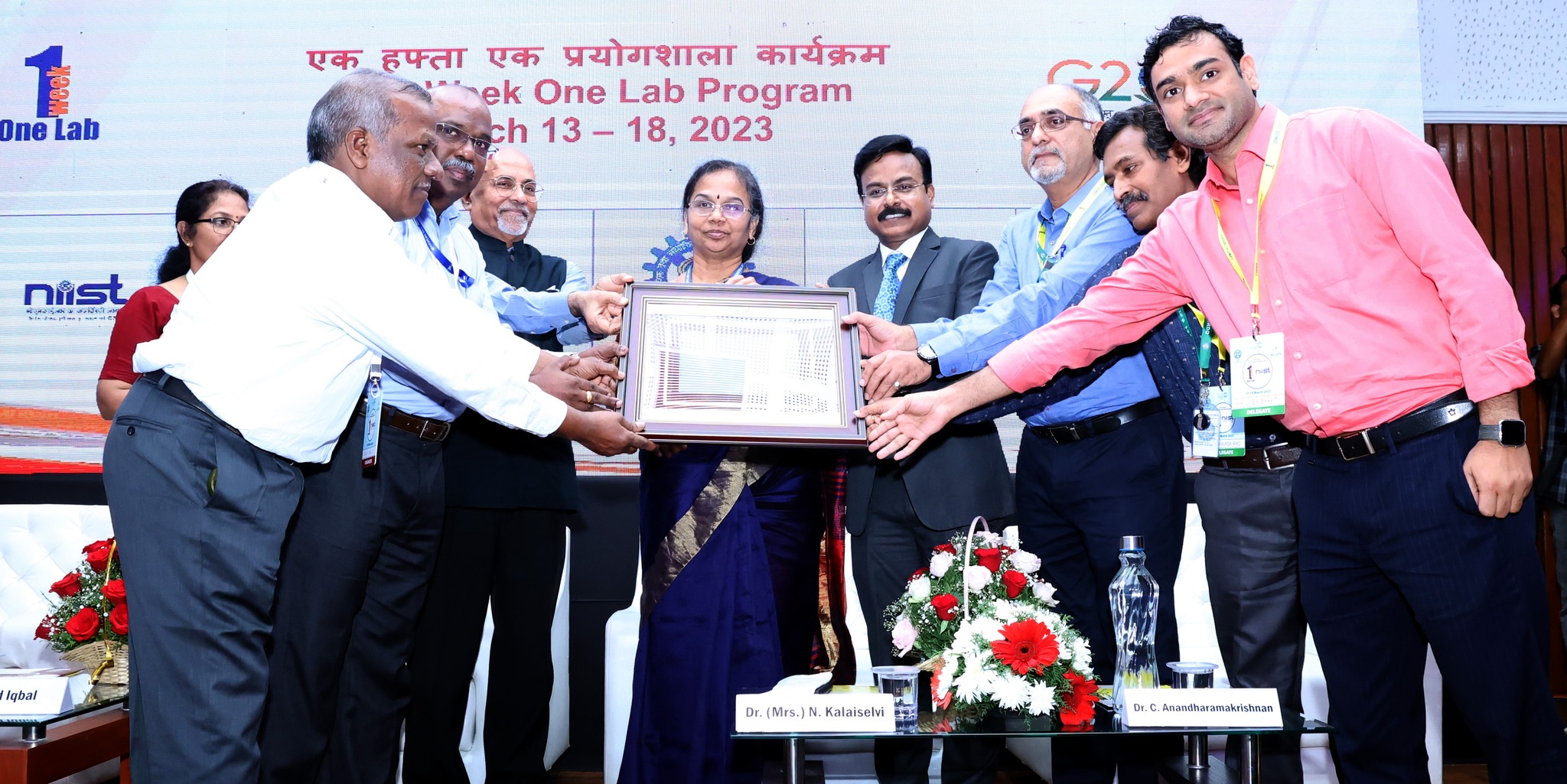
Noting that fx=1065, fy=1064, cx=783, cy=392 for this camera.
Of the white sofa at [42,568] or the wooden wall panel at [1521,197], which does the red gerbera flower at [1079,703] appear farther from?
the wooden wall panel at [1521,197]

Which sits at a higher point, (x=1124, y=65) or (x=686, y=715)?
(x=1124, y=65)

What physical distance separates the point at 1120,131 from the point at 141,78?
377 cm

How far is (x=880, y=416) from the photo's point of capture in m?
2.35

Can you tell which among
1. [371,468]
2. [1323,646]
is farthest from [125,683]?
[1323,646]

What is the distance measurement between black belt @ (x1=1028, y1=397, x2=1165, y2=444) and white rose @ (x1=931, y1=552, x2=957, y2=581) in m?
0.62

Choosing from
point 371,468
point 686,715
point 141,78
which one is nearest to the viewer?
point 371,468

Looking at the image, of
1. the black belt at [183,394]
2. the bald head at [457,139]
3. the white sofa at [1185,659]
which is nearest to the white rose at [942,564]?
the white sofa at [1185,659]

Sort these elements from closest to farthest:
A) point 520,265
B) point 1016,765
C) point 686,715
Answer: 1. point 686,715
2. point 520,265
3. point 1016,765

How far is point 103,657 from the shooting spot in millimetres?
2598

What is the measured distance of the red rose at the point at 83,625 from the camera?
8.40 ft

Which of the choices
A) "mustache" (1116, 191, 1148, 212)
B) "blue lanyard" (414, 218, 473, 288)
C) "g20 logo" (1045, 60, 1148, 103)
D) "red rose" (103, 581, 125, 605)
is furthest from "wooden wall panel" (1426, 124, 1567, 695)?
"red rose" (103, 581, 125, 605)

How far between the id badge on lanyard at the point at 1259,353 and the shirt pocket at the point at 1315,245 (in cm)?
6

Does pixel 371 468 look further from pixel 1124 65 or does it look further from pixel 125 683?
pixel 1124 65

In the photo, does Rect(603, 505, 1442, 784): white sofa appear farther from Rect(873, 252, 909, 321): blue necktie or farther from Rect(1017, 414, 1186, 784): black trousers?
Rect(873, 252, 909, 321): blue necktie
